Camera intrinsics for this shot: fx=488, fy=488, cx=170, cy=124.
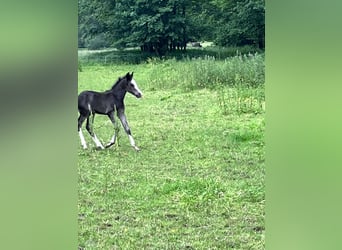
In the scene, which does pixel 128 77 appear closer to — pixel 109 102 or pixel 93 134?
pixel 109 102

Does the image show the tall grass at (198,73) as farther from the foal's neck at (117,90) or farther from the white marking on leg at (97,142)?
the white marking on leg at (97,142)

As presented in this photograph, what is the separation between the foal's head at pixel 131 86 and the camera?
176 centimetres

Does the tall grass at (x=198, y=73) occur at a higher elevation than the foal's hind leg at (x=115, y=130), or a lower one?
higher

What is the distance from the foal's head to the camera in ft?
5.76

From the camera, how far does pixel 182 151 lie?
174cm

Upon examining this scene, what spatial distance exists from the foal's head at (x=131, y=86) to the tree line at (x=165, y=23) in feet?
0.37

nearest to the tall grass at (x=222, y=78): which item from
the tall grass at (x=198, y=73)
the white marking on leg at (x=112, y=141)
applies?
the tall grass at (x=198, y=73)

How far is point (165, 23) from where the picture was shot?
1725 mm

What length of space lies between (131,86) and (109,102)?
0.32 ft
